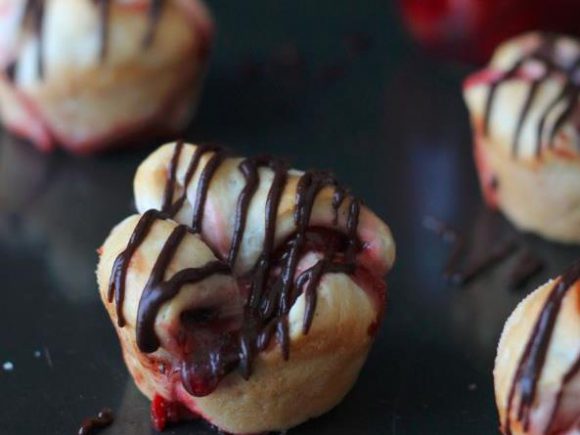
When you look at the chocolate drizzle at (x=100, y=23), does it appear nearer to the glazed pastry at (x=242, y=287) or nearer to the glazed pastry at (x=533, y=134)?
the glazed pastry at (x=242, y=287)

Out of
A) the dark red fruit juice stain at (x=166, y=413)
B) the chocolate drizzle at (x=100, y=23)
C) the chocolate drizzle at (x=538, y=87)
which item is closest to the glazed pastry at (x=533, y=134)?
the chocolate drizzle at (x=538, y=87)

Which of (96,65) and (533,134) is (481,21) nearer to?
(533,134)

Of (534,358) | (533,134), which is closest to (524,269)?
(533,134)

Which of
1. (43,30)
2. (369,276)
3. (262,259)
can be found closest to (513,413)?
(369,276)

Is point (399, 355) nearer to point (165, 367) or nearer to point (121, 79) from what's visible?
point (165, 367)

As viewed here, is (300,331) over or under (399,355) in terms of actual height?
over

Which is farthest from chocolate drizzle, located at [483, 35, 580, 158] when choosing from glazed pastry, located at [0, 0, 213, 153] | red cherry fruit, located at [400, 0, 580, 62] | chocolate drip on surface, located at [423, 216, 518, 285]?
glazed pastry, located at [0, 0, 213, 153]
